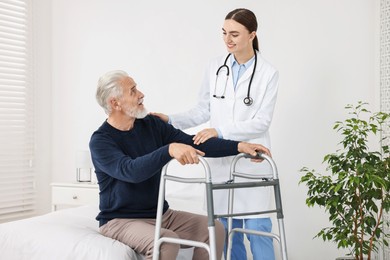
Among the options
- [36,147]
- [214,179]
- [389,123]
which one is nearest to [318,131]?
[389,123]

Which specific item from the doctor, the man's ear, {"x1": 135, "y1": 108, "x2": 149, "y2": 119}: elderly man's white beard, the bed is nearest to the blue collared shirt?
the doctor

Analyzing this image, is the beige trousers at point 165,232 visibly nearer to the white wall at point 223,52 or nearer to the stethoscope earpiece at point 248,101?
the stethoscope earpiece at point 248,101

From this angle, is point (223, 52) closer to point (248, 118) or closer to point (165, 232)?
point (248, 118)

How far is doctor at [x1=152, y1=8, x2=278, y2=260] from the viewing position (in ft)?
9.80

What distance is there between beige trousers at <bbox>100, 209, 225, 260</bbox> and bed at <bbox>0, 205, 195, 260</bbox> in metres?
0.04

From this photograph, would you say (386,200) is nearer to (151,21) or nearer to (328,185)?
(328,185)

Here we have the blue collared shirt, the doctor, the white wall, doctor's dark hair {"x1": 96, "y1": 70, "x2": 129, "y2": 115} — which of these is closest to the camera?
doctor's dark hair {"x1": 96, "y1": 70, "x2": 129, "y2": 115}

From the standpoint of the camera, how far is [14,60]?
4.80 meters

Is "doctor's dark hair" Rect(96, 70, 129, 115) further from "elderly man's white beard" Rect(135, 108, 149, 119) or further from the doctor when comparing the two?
the doctor

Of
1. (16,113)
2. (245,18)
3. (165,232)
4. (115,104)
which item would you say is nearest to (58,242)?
(165,232)

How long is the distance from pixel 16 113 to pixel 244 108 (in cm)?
241

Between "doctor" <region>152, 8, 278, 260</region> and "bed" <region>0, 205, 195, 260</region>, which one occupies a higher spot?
"doctor" <region>152, 8, 278, 260</region>

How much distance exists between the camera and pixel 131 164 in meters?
2.43

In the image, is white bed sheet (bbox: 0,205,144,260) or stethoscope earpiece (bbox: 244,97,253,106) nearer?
white bed sheet (bbox: 0,205,144,260)
